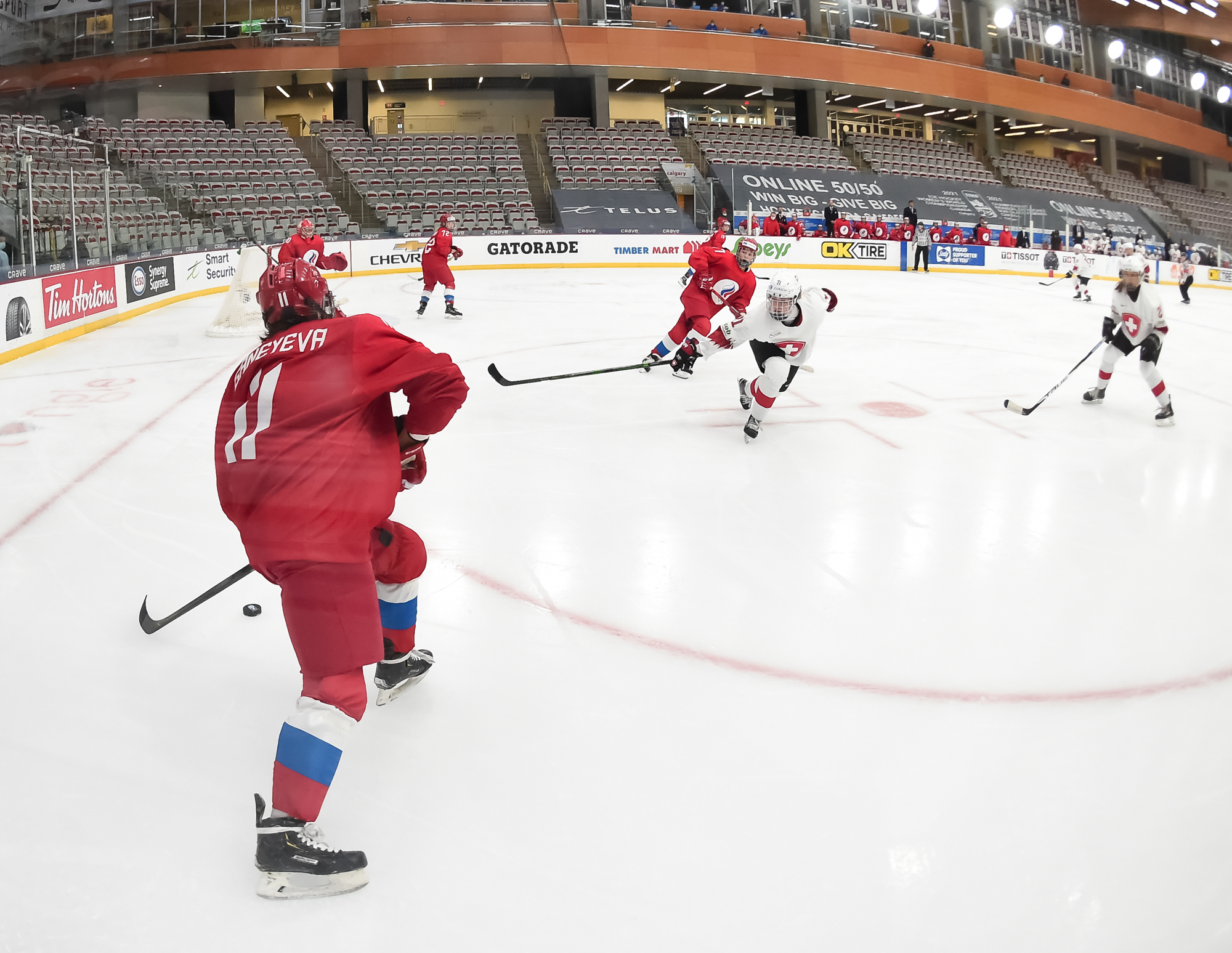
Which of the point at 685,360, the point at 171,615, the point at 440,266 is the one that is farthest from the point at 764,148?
the point at 171,615

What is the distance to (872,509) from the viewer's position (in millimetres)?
5133

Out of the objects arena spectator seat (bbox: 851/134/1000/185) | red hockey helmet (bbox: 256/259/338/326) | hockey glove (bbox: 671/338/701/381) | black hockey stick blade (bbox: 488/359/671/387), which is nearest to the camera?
red hockey helmet (bbox: 256/259/338/326)

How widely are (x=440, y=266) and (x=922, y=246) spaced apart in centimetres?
1448

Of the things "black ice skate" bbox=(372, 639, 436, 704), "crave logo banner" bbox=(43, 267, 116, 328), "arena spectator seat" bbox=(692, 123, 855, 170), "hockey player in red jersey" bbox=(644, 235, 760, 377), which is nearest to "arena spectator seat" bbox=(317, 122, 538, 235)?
"arena spectator seat" bbox=(692, 123, 855, 170)

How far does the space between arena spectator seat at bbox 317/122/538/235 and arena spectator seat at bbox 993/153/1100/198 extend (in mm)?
19973

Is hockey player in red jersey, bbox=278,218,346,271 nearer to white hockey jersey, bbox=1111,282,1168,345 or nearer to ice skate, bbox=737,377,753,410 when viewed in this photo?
ice skate, bbox=737,377,753,410

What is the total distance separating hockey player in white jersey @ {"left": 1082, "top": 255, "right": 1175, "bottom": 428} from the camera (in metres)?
7.04

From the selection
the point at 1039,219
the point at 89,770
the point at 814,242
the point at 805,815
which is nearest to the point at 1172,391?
the point at 805,815

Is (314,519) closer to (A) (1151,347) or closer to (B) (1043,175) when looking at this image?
(A) (1151,347)

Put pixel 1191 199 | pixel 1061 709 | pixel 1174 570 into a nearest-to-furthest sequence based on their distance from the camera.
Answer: pixel 1061 709, pixel 1174 570, pixel 1191 199

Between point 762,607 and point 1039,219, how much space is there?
30884mm

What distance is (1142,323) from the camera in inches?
279

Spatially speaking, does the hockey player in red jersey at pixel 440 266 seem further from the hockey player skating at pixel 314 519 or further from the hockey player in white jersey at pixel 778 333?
the hockey player skating at pixel 314 519

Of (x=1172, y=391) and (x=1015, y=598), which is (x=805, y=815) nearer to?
(x=1015, y=598)
